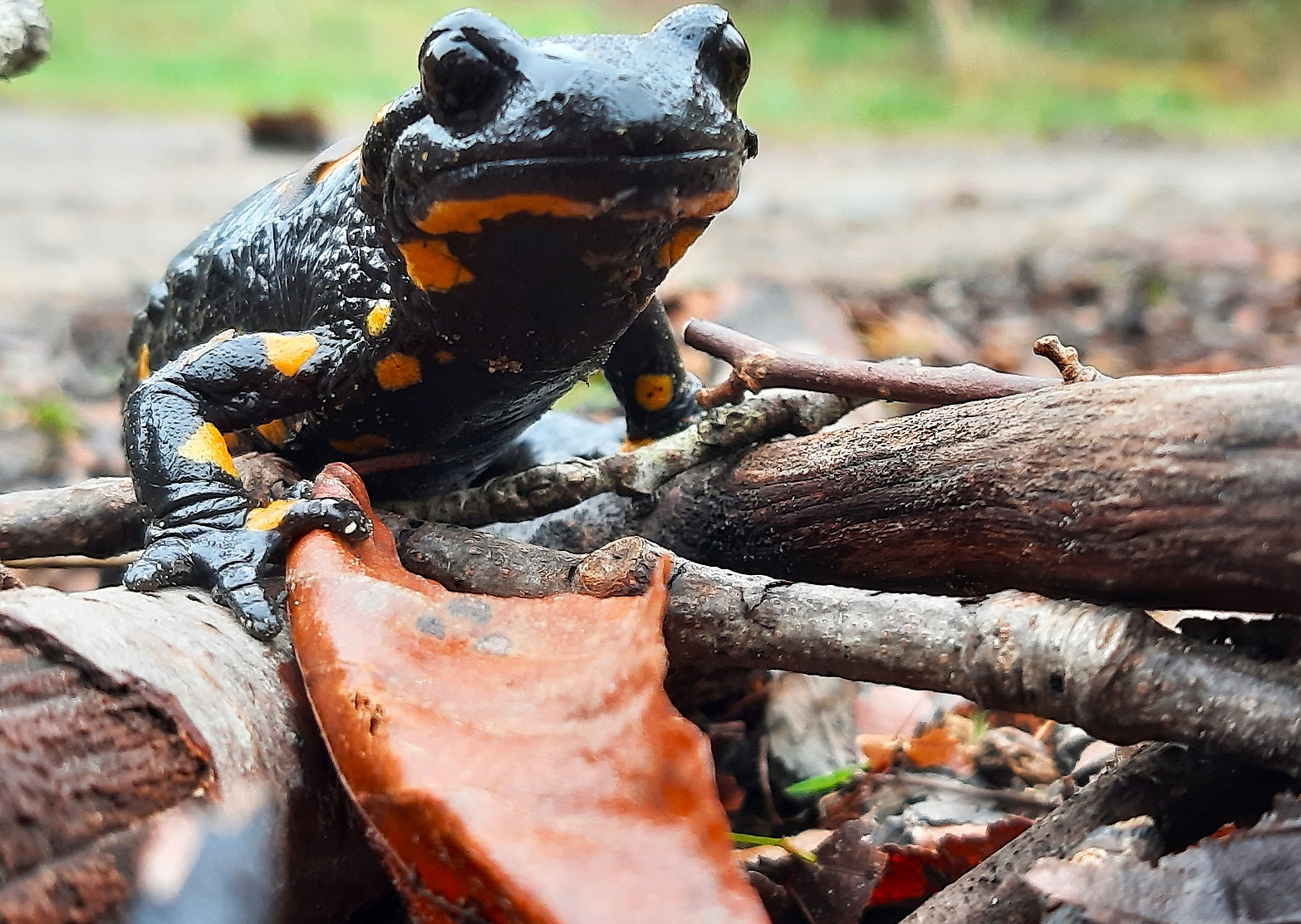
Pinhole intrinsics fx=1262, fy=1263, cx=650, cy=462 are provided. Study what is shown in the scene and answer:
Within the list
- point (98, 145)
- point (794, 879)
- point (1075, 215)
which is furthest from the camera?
point (98, 145)

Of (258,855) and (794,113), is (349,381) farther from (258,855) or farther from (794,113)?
(794,113)

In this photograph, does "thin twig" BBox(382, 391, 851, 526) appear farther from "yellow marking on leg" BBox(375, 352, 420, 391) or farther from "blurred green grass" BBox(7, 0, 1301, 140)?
"blurred green grass" BBox(7, 0, 1301, 140)

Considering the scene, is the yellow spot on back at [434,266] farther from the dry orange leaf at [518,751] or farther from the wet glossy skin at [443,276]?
the dry orange leaf at [518,751]

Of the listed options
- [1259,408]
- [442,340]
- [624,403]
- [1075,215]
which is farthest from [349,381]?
[1075,215]

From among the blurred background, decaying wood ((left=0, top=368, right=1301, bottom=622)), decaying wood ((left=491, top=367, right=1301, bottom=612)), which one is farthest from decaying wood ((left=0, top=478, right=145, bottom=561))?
the blurred background

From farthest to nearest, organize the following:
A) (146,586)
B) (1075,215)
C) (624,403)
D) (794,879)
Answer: (1075,215) → (624,403) → (146,586) → (794,879)

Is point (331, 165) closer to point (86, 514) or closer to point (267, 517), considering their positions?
point (86, 514)

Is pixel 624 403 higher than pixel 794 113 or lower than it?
higher
